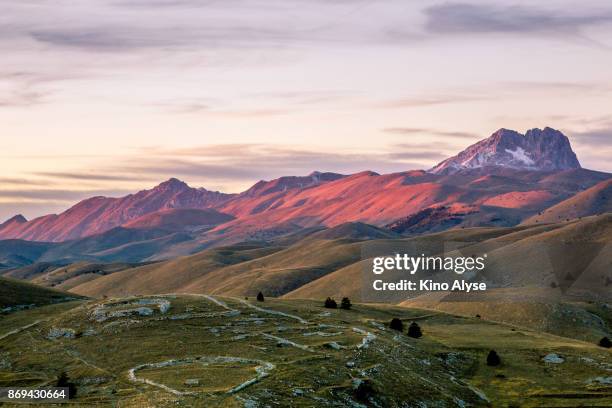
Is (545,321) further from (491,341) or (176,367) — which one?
(176,367)

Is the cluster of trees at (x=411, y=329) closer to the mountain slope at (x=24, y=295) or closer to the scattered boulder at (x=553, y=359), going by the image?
the scattered boulder at (x=553, y=359)

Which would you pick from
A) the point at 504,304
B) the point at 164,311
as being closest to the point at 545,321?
the point at 504,304

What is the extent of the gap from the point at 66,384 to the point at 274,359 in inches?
939

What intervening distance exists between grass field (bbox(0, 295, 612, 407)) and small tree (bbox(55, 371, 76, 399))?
1.27 meters

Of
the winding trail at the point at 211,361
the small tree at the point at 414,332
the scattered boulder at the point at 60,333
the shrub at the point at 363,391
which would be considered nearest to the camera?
the winding trail at the point at 211,361

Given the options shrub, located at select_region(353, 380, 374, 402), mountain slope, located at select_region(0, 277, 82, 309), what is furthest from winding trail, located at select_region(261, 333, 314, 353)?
mountain slope, located at select_region(0, 277, 82, 309)

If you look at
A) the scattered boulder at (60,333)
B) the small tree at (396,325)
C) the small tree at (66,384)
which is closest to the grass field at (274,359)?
the scattered boulder at (60,333)

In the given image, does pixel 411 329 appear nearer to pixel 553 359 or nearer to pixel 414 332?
pixel 414 332

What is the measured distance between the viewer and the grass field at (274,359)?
75.8 metres

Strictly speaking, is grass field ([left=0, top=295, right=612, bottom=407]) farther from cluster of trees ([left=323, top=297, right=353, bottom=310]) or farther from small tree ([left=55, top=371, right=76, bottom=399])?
cluster of trees ([left=323, top=297, right=353, bottom=310])

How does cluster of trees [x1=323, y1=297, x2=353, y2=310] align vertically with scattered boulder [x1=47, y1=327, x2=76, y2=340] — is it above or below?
above

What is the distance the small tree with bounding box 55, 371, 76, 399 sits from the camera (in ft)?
254

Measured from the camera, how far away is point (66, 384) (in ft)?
266

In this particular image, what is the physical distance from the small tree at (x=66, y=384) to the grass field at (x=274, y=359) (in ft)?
4.18
